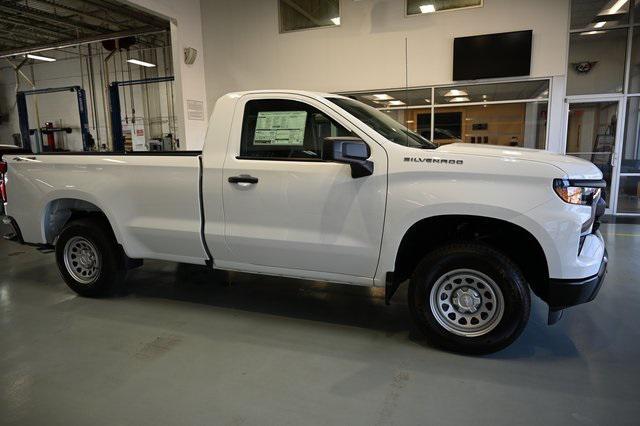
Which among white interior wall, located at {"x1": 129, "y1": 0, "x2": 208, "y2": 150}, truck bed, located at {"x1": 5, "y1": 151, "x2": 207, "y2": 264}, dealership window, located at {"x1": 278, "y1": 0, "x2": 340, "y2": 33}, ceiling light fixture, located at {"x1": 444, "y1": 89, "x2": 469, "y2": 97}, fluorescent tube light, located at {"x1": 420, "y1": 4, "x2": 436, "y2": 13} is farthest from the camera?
white interior wall, located at {"x1": 129, "y1": 0, "x2": 208, "y2": 150}

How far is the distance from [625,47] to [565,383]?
8587mm

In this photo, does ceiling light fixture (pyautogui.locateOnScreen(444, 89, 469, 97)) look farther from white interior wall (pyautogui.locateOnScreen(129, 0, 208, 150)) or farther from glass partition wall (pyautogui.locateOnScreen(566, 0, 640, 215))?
white interior wall (pyautogui.locateOnScreen(129, 0, 208, 150))

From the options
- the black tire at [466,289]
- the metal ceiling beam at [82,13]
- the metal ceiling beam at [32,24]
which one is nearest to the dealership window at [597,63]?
the black tire at [466,289]

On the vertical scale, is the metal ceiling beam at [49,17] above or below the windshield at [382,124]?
above

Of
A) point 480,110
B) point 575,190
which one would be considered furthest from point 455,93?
point 575,190

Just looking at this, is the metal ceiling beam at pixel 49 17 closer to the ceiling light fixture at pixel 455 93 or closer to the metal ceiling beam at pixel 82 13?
the metal ceiling beam at pixel 82 13

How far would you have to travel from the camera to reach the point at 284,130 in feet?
11.0

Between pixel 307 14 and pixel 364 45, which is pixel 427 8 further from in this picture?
pixel 307 14

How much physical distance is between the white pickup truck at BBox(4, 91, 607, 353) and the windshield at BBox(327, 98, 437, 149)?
0.02 m

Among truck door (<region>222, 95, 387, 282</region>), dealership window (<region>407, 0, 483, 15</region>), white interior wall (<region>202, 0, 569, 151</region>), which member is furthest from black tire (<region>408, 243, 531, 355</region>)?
dealership window (<region>407, 0, 483, 15</region>)

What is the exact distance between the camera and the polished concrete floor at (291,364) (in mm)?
2381

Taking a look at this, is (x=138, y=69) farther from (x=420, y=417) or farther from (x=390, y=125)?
(x=420, y=417)

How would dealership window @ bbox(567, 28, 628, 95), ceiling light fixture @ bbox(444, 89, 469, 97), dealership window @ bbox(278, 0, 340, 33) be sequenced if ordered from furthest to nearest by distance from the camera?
dealership window @ bbox(278, 0, 340, 33) → ceiling light fixture @ bbox(444, 89, 469, 97) → dealership window @ bbox(567, 28, 628, 95)

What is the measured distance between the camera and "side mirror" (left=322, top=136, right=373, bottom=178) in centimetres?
279
